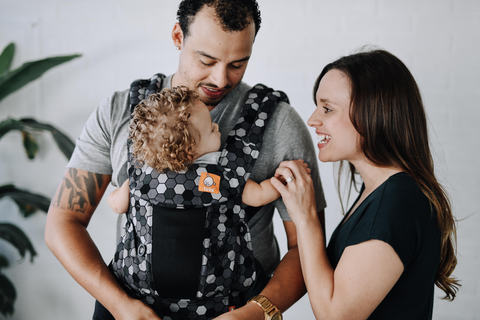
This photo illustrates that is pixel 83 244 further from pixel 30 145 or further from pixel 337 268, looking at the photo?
pixel 30 145

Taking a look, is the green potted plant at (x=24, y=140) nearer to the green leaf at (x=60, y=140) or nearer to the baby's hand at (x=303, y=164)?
the green leaf at (x=60, y=140)

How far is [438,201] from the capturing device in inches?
41.4

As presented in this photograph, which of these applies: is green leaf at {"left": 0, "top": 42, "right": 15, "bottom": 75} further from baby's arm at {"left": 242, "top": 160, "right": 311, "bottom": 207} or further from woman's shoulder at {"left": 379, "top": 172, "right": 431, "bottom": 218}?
woman's shoulder at {"left": 379, "top": 172, "right": 431, "bottom": 218}

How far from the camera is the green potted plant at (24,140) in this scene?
2.12 metres

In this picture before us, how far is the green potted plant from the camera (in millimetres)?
2117

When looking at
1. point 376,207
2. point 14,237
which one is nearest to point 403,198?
point 376,207

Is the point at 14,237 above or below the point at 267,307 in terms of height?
below

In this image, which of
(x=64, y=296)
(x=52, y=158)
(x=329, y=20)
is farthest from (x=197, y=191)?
(x=64, y=296)

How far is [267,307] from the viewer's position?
1.05m

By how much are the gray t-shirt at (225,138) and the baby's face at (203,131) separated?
0.12 metres

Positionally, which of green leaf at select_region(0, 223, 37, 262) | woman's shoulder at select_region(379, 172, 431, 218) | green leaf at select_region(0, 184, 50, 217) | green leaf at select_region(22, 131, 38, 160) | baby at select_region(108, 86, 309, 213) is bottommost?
green leaf at select_region(0, 223, 37, 262)

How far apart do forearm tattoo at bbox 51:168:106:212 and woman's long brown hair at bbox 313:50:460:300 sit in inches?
38.2

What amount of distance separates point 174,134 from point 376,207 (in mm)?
656

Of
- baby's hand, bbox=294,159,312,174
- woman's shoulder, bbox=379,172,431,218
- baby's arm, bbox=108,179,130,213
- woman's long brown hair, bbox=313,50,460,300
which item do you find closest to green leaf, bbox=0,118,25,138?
baby's arm, bbox=108,179,130,213
